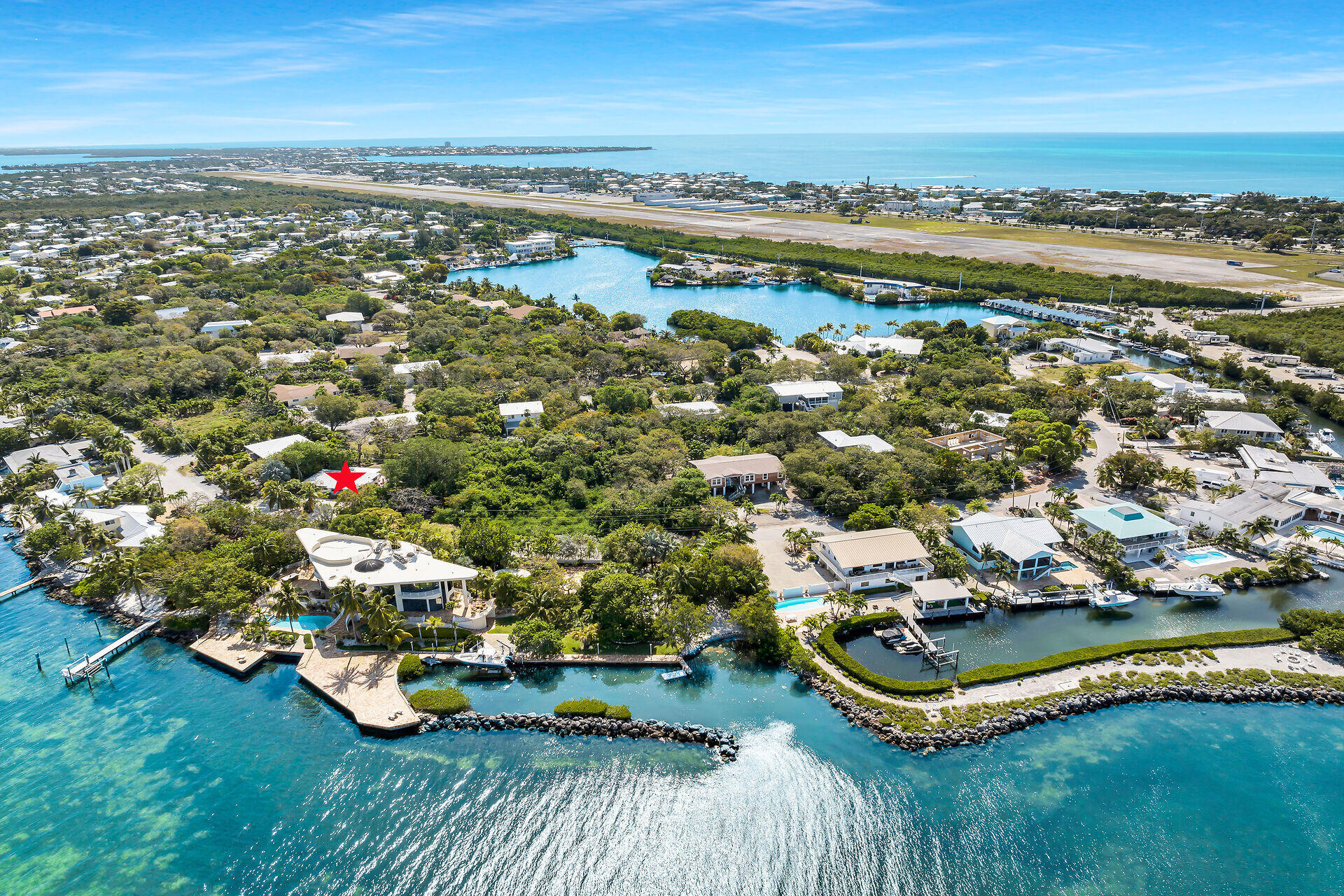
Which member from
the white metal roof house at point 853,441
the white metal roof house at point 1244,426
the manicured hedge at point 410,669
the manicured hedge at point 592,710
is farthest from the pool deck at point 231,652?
the white metal roof house at point 1244,426

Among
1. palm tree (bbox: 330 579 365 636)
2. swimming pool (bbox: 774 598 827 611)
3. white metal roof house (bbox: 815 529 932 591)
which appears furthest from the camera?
white metal roof house (bbox: 815 529 932 591)

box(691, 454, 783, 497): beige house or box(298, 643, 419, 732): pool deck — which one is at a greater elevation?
box(691, 454, 783, 497): beige house

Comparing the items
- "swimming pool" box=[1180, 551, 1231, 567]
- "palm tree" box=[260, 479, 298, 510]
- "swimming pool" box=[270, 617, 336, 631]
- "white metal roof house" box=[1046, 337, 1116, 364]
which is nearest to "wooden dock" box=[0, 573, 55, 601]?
"palm tree" box=[260, 479, 298, 510]

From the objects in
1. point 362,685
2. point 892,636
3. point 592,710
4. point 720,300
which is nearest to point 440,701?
point 362,685

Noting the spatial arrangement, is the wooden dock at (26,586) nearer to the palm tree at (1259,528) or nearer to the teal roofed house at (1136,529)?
the teal roofed house at (1136,529)

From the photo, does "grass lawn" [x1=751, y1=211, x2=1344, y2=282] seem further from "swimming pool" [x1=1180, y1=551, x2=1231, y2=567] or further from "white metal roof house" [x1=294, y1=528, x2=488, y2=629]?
"white metal roof house" [x1=294, y1=528, x2=488, y2=629]
